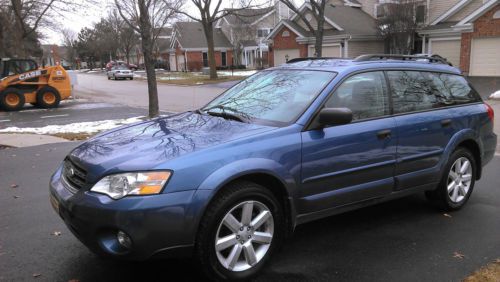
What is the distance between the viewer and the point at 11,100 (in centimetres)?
1758

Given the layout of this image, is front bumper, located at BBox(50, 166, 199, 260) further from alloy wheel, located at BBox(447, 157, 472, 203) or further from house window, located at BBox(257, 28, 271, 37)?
house window, located at BBox(257, 28, 271, 37)

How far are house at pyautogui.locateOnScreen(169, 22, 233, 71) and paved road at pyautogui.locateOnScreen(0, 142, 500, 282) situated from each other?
5356 cm

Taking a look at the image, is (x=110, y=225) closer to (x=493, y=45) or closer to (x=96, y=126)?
(x=96, y=126)

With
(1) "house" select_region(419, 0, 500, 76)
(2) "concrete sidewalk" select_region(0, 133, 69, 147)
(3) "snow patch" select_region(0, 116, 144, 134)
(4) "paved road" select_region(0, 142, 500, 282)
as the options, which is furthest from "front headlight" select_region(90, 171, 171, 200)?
(1) "house" select_region(419, 0, 500, 76)

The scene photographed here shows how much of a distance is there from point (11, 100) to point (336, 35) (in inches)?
886

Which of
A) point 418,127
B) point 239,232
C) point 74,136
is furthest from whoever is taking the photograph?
point 74,136

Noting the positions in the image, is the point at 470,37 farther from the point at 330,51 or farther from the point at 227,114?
the point at 227,114

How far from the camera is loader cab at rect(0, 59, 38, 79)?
17812 mm

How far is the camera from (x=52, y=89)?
18.5m

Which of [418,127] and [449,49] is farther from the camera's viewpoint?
[449,49]

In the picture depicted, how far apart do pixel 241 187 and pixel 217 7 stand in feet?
118

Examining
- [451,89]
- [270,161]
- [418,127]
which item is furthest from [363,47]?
[270,161]

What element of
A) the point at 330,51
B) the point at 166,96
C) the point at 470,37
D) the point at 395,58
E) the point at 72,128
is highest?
the point at 470,37

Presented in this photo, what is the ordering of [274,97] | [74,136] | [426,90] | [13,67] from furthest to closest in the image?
1. [13,67]
2. [74,136]
3. [426,90]
4. [274,97]
